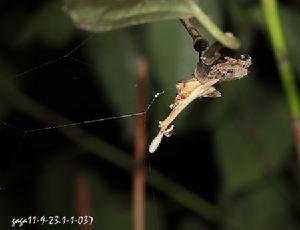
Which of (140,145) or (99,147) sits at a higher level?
(99,147)

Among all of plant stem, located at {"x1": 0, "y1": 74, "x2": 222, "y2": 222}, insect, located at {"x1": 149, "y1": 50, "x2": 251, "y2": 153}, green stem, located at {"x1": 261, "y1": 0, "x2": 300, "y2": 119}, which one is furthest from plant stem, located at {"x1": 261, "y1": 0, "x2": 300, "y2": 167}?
plant stem, located at {"x1": 0, "y1": 74, "x2": 222, "y2": 222}

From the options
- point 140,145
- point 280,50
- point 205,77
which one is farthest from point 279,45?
point 140,145

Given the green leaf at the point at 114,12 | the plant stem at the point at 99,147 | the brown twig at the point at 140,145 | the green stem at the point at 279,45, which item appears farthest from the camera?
the plant stem at the point at 99,147

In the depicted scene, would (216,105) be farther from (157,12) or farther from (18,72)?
(157,12)

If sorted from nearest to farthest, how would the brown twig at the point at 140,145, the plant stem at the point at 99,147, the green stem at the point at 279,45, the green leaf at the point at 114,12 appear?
the green leaf at the point at 114,12 → the green stem at the point at 279,45 → the brown twig at the point at 140,145 → the plant stem at the point at 99,147

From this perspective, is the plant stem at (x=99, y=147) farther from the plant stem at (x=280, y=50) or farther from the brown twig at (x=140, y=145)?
the plant stem at (x=280, y=50)

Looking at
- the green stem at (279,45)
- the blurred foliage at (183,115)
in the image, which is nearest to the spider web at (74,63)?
the blurred foliage at (183,115)

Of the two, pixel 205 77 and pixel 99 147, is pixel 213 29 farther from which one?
pixel 99 147
